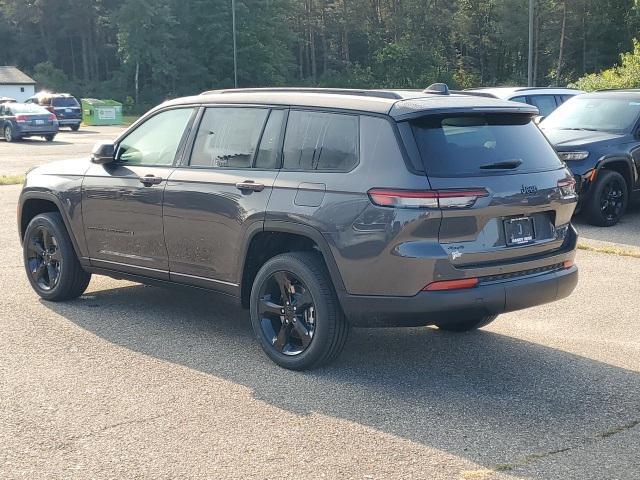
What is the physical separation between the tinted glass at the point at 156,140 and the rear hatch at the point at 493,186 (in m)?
2.04

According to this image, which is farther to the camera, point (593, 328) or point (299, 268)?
point (593, 328)

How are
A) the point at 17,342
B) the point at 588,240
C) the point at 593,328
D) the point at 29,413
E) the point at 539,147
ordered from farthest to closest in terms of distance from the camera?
the point at 588,240
the point at 593,328
the point at 17,342
the point at 539,147
the point at 29,413

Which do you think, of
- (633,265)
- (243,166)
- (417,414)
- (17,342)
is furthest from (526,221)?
(633,265)

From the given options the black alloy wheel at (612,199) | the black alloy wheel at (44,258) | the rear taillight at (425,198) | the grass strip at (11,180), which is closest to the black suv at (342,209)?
the rear taillight at (425,198)

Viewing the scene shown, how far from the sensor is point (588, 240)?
427 inches

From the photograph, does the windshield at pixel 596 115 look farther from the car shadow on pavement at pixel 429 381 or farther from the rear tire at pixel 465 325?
the car shadow on pavement at pixel 429 381

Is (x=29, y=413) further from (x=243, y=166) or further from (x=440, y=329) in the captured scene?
(x=440, y=329)

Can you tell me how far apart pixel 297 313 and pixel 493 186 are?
4.87 ft

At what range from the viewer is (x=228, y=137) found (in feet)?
20.2

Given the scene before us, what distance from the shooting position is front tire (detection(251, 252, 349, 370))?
5441 millimetres

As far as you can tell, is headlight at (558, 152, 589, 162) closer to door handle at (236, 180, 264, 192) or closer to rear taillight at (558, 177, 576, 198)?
rear taillight at (558, 177, 576, 198)

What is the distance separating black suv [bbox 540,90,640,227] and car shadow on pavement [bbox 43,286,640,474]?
5.78 meters

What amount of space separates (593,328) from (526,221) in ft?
5.81

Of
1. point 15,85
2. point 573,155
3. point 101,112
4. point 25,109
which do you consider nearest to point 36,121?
point 25,109
